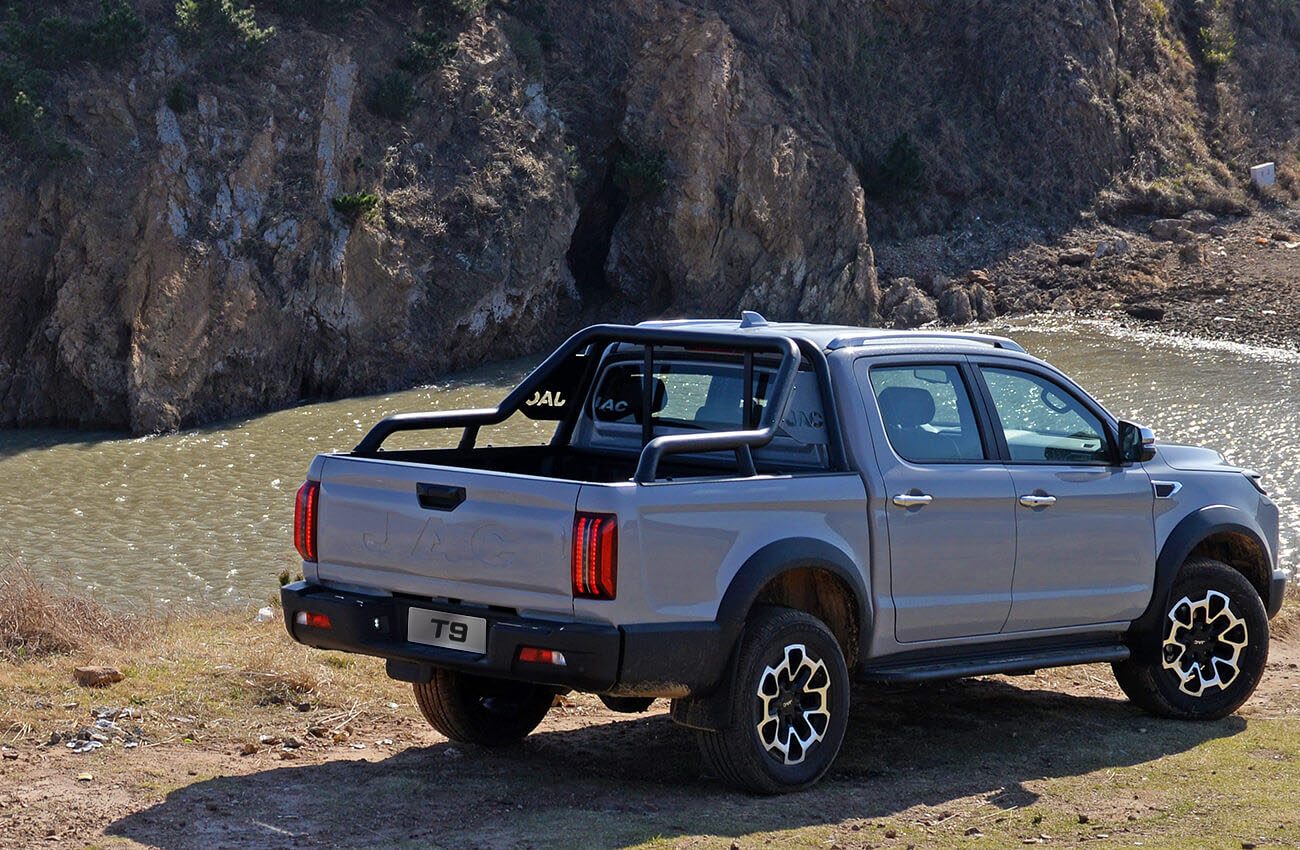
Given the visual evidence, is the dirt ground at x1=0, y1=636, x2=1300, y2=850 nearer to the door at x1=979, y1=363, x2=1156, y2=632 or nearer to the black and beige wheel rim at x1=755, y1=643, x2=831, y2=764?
the black and beige wheel rim at x1=755, y1=643, x2=831, y2=764

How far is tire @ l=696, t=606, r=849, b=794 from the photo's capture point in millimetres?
6223

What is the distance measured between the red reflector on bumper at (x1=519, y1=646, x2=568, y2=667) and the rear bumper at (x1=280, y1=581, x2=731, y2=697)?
0.02 metres

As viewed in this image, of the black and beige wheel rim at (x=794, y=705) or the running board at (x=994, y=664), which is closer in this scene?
the black and beige wheel rim at (x=794, y=705)

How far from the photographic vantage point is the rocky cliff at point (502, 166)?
1089 inches

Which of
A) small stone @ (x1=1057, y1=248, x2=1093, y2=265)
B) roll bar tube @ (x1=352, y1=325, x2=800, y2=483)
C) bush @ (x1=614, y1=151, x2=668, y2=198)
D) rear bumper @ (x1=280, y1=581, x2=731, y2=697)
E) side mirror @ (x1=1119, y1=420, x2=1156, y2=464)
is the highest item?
bush @ (x1=614, y1=151, x2=668, y2=198)

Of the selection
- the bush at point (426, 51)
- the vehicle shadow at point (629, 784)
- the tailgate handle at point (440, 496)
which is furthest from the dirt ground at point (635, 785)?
the bush at point (426, 51)

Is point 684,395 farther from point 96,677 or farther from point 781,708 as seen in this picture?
point 96,677

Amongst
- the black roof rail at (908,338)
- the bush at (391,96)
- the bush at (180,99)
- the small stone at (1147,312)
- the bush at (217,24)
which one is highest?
the bush at (217,24)

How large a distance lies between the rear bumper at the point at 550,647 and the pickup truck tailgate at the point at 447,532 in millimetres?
91

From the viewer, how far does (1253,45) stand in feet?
166

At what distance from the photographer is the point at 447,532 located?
6.12m

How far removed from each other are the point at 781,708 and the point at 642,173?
2926 centimetres

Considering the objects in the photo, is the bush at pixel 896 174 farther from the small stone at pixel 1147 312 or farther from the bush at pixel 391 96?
the bush at pixel 391 96

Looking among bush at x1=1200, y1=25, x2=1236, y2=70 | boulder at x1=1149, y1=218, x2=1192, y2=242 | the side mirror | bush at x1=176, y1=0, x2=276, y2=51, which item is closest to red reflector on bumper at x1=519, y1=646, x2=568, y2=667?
the side mirror
